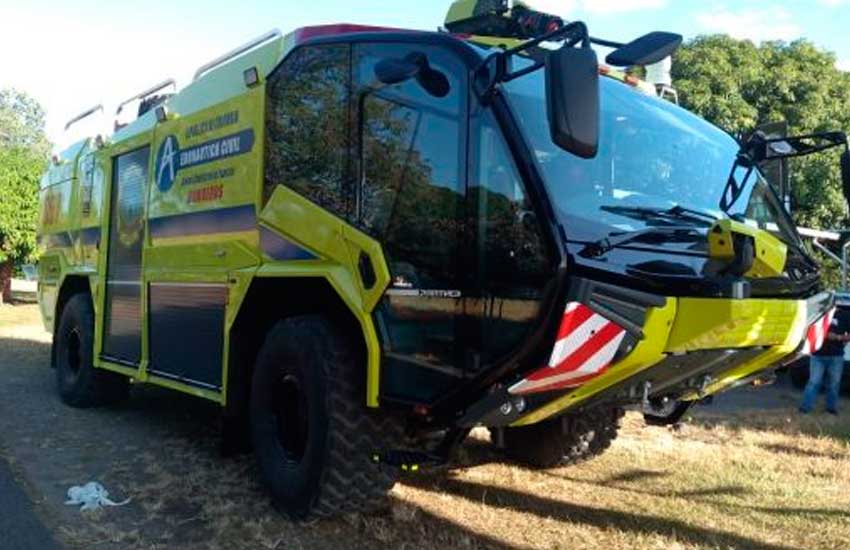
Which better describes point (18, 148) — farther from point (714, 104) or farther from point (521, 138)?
point (521, 138)

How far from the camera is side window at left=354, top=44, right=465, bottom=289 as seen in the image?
164 inches

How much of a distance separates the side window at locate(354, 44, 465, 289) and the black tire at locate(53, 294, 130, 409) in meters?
4.59

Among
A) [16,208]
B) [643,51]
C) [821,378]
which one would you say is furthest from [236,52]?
[16,208]

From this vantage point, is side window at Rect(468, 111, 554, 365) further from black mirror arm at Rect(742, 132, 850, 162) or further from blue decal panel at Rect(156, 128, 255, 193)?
blue decal panel at Rect(156, 128, 255, 193)

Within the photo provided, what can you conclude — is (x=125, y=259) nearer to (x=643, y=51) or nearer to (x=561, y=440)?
(x=561, y=440)

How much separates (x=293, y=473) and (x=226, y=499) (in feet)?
2.34

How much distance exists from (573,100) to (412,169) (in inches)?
44.8

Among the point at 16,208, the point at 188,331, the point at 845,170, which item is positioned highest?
the point at 16,208

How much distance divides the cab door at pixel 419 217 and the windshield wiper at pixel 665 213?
2.38 ft

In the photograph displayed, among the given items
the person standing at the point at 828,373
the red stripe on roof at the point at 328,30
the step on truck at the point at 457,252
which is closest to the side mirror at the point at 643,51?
the step on truck at the point at 457,252

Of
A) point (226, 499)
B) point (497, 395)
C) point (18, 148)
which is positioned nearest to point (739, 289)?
point (497, 395)

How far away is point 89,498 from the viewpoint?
537cm

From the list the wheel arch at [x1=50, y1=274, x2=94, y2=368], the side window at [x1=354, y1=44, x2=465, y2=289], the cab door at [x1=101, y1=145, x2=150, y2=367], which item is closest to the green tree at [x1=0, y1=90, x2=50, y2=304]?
the wheel arch at [x1=50, y1=274, x2=94, y2=368]

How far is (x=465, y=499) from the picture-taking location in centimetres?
562
